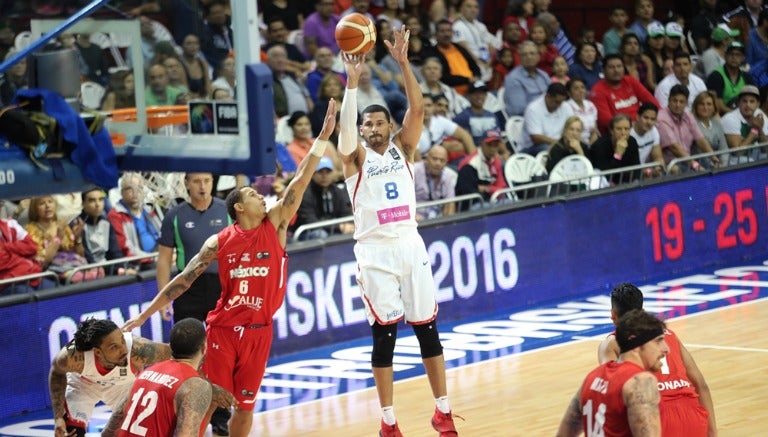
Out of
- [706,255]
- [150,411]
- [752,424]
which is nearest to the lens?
[150,411]

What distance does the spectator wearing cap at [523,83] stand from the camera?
1692 cm

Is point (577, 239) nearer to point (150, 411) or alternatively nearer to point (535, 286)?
point (535, 286)

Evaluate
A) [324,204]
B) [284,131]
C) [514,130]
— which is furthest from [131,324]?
[514,130]

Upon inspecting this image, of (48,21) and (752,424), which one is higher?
(48,21)

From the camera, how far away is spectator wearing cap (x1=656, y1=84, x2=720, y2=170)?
16.9 metres

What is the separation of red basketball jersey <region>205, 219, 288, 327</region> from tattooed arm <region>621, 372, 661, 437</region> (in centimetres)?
328

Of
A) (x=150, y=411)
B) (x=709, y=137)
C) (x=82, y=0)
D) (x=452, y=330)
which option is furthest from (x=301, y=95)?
(x=150, y=411)

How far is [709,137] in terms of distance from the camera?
17.4 meters

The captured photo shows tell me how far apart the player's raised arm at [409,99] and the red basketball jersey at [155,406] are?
300 cm

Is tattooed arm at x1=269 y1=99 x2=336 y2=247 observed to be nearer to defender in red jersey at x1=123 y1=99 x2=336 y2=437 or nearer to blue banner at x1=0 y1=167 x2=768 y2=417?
defender in red jersey at x1=123 y1=99 x2=336 y2=437

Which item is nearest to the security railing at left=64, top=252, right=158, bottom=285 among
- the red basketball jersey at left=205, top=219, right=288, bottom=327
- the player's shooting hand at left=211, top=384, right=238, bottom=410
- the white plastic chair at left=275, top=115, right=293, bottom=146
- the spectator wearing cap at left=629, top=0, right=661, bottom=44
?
the white plastic chair at left=275, top=115, right=293, bottom=146

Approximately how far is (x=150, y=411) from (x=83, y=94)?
2291 mm

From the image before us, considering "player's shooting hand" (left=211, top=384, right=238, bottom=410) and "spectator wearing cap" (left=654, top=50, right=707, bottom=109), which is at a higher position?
"spectator wearing cap" (left=654, top=50, right=707, bottom=109)

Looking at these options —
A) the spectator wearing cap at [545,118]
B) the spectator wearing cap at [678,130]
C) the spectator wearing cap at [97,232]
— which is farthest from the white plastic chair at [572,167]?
the spectator wearing cap at [97,232]
